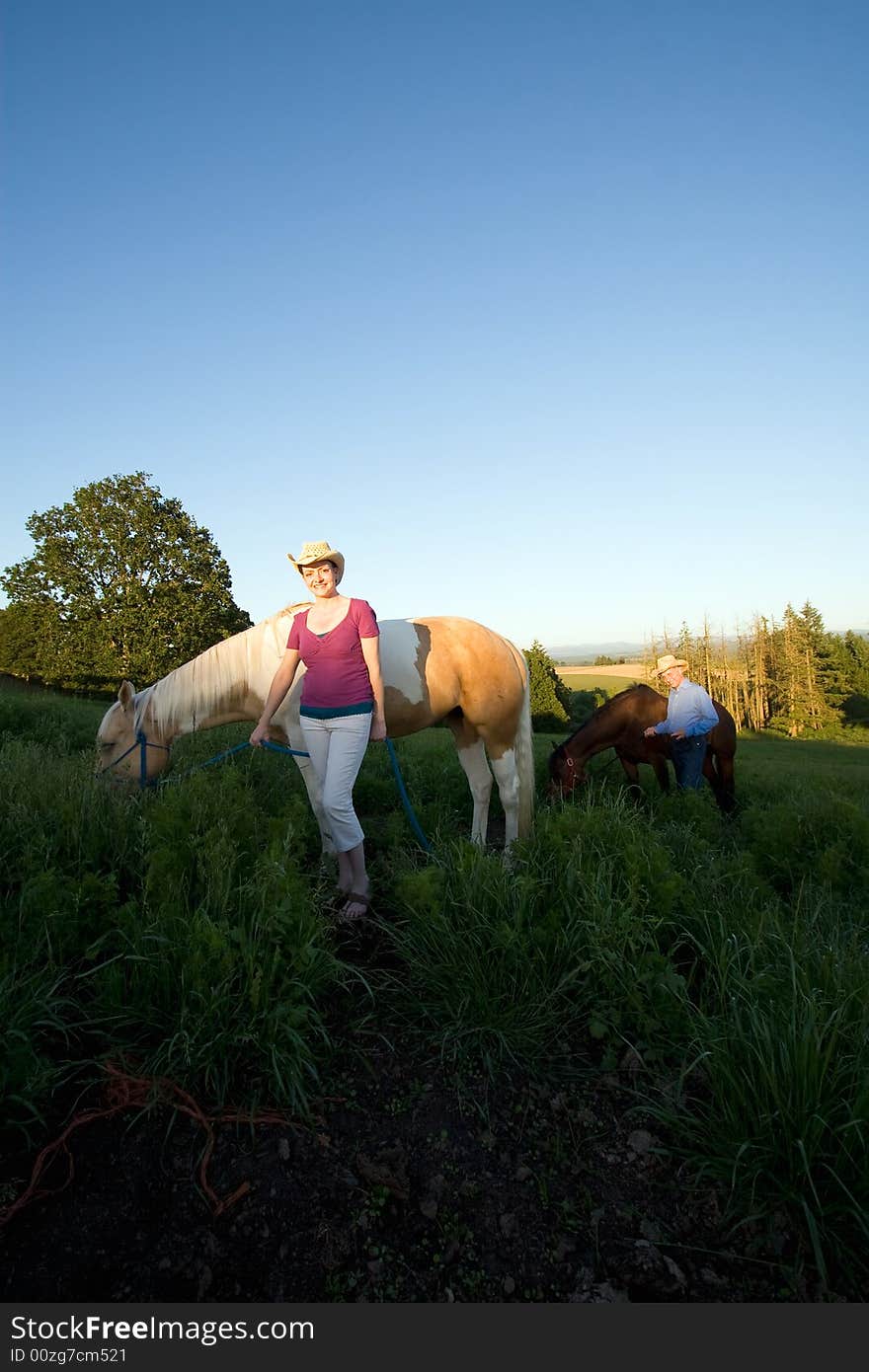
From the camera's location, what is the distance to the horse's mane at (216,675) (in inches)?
205

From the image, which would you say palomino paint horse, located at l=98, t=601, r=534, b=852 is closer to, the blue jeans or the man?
the man

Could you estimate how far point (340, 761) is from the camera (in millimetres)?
3977

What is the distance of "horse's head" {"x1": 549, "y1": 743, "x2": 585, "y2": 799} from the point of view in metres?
7.91

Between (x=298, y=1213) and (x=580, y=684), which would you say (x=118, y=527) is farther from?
(x=580, y=684)

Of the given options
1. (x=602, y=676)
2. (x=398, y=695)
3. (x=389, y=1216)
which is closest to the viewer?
(x=389, y=1216)

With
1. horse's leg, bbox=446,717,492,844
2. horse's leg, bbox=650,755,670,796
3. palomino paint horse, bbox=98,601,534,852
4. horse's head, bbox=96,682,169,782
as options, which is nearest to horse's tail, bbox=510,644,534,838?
palomino paint horse, bbox=98,601,534,852

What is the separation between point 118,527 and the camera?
93.5ft

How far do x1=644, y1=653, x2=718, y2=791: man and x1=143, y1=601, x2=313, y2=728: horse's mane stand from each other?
4224 millimetres

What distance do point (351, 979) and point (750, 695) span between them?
4841cm

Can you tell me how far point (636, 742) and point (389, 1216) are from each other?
674 centimetres

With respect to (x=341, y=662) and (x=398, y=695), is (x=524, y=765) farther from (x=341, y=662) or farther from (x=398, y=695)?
(x=341, y=662)

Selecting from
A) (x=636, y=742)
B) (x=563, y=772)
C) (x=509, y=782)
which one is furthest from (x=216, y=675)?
(x=636, y=742)

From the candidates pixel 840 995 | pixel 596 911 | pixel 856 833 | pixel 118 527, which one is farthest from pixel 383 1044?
pixel 118 527

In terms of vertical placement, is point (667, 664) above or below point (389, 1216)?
above
